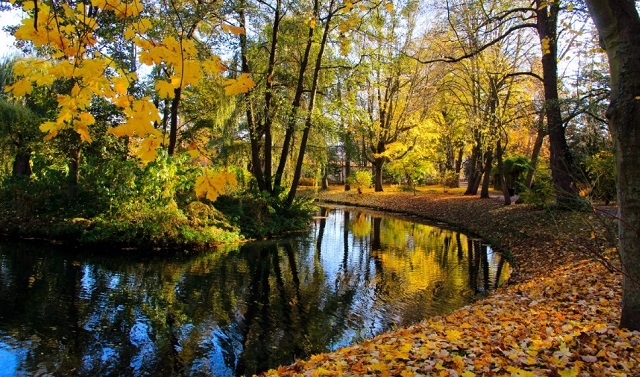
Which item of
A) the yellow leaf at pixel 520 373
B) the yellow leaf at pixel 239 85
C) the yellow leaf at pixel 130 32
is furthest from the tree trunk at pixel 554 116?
the yellow leaf at pixel 130 32

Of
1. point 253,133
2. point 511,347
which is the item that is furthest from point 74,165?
point 511,347

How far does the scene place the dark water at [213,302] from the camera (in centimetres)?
501

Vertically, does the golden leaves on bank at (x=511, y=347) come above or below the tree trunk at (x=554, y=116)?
below

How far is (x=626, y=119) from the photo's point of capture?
356cm

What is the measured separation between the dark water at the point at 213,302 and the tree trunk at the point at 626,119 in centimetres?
328

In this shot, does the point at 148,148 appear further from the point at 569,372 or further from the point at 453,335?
the point at 453,335

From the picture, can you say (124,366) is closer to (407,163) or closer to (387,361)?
(387,361)

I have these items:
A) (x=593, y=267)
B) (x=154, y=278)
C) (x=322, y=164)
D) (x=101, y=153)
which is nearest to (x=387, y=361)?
(x=593, y=267)

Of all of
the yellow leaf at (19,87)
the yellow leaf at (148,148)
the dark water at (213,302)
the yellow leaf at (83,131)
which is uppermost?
the yellow leaf at (19,87)

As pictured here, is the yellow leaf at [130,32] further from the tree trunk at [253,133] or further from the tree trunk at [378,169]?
the tree trunk at [378,169]

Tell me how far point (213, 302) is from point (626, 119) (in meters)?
6.04

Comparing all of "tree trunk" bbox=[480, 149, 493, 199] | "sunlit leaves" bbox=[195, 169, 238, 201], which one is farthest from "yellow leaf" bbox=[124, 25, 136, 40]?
"tree trunk" bbox=[480, 149, 493, 199]

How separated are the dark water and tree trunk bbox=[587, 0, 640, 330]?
3277 millimetres

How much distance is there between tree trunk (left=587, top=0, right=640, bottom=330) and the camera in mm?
3521
